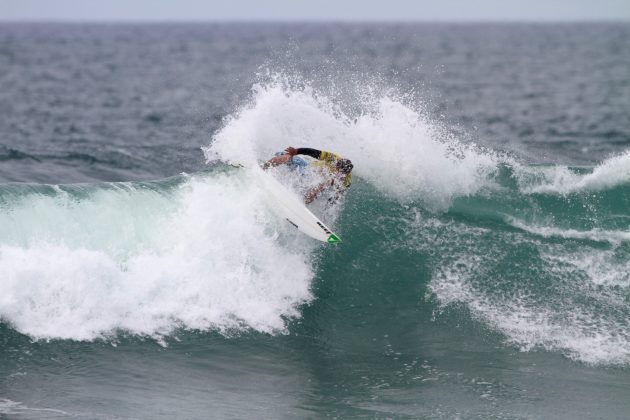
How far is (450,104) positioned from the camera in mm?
38906

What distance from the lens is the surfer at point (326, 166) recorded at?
41.1ft

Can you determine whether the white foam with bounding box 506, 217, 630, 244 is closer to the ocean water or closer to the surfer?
the ocean water

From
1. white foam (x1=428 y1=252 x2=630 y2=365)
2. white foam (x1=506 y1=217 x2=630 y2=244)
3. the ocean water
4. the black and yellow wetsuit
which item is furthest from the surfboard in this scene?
white foam (x1=506 y1=217 x2=630 y2=244)

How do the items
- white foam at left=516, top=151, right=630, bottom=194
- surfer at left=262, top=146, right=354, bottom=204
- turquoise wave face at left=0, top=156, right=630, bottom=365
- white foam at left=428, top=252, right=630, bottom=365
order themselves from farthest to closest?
1. white foam at left=516, top=151, right=630, bottom=194
2. surfer at left=262, top=146, right=354, bottom=204
3. white foam at left=428, top=252, right=630, bottom=365
4. turquoise wave face at left=0, top=156, right=630, bottom=365

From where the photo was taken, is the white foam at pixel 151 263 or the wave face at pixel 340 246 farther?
the wave face at pixel 340 246

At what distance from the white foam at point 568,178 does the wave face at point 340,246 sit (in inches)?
1.2

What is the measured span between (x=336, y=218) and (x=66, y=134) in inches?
622

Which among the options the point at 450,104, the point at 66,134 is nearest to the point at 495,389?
the point at 66,134

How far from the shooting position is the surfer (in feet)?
41.1

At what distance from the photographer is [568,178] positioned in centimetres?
1516

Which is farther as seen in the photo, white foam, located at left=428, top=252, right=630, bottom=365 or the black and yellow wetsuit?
the black and yellow wetsuit

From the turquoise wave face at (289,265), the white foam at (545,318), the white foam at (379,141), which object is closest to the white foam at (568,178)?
the turquoise wave face at (289,265)

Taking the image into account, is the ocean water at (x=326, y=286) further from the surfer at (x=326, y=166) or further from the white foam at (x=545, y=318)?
the surfer at (x=326, y=166)

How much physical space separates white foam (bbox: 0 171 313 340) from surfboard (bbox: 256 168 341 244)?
28 centimetres
